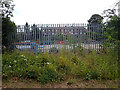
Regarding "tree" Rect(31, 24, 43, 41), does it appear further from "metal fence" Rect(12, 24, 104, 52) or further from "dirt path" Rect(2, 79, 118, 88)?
"dirt path" Rect(2, 79, 118, 88)

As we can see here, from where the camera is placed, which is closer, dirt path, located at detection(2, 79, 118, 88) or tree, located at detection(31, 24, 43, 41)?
dirt path, located at detection(2, 79, 118, 88)

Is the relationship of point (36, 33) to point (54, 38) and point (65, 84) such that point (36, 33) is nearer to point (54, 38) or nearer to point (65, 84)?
point (54, 38)

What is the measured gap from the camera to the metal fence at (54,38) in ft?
23.8

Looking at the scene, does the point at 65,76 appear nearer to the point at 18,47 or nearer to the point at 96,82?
the point at 96,82

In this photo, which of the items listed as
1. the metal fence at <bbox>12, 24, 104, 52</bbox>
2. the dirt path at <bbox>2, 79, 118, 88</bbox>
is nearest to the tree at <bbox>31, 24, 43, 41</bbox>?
the metal fence at <bbox>12, 24, 104, 52</bbox>

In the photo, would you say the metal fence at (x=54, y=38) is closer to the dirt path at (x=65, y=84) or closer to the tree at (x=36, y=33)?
the tree at (x=36, y=33)

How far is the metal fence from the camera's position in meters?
7.27

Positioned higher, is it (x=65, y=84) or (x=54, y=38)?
(x=54, y=38)

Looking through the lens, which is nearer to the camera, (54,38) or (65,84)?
(65,84)

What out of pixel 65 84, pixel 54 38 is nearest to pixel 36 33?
pixel 54 38

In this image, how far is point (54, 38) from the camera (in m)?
7.38

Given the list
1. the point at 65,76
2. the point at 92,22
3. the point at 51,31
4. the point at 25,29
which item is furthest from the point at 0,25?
the point at 92,22

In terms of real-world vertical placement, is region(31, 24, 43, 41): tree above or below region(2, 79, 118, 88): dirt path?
above

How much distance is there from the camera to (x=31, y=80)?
3836 mm
